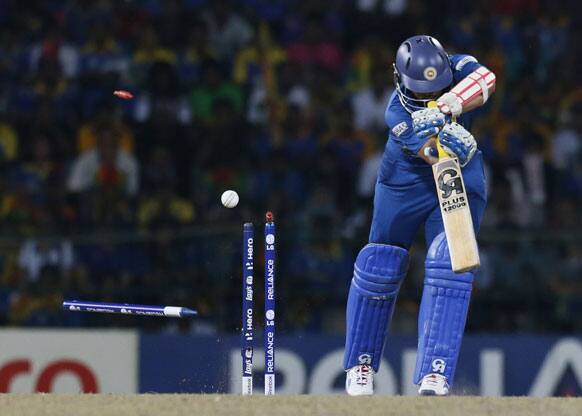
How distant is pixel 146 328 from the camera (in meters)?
10.1

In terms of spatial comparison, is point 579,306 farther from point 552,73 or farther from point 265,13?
point 265,13

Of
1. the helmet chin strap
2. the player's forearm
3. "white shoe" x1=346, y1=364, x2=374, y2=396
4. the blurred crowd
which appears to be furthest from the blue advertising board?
the player's forearm

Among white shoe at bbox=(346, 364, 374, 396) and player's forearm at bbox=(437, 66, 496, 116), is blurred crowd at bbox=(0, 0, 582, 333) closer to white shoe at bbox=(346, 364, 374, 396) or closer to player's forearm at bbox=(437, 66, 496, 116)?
white shoe at bbox=(346, 364, 374, 396)

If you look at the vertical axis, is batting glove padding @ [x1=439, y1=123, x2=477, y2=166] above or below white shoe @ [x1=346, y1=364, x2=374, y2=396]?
above

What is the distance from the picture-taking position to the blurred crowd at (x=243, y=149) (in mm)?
9930

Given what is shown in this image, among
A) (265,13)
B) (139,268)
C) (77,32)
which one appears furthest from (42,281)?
(265,13)

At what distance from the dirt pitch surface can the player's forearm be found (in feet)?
4.09

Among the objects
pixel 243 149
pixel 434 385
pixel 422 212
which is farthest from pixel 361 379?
pixel 243 149

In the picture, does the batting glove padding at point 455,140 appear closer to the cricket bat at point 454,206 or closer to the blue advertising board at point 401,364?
the cricket bat at point 454,206

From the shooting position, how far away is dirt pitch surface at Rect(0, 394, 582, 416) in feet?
19.2

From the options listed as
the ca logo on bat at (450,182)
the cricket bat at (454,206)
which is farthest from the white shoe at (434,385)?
the ca logo on bat at (450,182)

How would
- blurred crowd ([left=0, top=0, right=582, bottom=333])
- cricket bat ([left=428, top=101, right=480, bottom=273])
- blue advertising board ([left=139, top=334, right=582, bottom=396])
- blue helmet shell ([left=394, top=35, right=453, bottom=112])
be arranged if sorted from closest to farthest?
cricket bat ([left=428, top=101, right=480, bottom=273]) → blue helmet shell ([left=394, top=35, right=453, bottom=112]) → blue advertising board ([left=139, top=334, right=582, bottom=396]) → blurred crowd ([left=0, top=0, right=582, bottom=333])

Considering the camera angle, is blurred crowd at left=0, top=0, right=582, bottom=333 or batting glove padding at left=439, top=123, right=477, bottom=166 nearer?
batting glove padding at left=439, top=123, right=477, bottom=166

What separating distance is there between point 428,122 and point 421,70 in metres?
0.28
